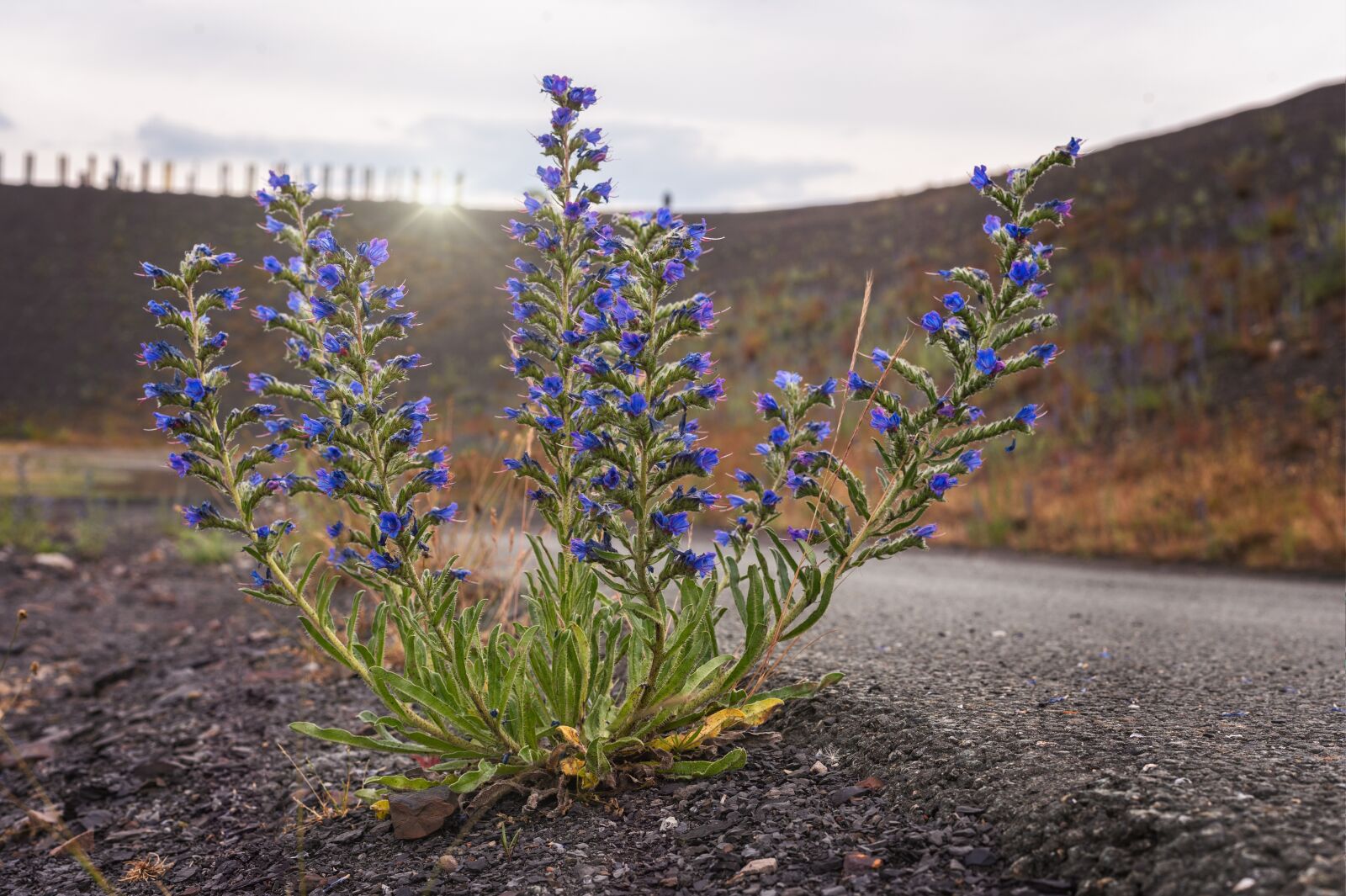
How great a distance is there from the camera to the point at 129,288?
41188 mm

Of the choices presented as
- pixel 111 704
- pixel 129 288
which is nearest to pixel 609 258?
pixel 111 704

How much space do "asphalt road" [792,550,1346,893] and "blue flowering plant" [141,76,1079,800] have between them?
1.99 ft

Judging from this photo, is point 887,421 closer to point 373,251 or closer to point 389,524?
point 389,524

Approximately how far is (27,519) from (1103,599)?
1110cm

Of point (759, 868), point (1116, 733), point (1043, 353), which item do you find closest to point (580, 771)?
point (759, 868)

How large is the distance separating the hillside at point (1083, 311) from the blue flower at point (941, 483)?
1.78 metres

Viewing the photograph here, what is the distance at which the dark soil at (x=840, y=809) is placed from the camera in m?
2.16

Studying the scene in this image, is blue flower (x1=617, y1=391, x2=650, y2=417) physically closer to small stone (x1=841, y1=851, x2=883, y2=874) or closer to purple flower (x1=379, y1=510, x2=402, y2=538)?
purple flower (x1=379, y1=510, x2=402, y2=538)

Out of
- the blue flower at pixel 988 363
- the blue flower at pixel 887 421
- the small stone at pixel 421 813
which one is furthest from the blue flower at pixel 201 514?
the blue flower at pixel 988 363

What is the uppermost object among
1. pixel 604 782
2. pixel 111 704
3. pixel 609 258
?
pixel 609 258

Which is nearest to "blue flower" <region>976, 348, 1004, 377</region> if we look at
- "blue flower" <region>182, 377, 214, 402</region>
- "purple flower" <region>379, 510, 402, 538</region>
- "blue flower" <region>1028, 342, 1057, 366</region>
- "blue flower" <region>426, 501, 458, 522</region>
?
"blue flower" <region>1028, 342, 1057, 366</region>

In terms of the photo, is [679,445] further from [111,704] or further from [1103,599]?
[1103,599]

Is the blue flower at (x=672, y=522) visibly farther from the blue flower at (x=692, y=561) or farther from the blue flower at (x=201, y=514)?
the blue flower at (x=201, y=514)

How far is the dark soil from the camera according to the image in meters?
2.16
